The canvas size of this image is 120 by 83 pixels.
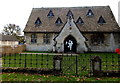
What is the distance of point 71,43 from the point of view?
83.3 ft

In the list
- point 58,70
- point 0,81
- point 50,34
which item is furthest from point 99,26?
point 0,81

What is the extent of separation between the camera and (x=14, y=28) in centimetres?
6550

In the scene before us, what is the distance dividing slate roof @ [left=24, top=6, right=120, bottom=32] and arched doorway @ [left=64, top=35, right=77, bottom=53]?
3.18 meters

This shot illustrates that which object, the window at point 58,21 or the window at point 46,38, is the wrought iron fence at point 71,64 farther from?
the window at point 58,21

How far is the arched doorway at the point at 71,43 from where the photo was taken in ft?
83.8

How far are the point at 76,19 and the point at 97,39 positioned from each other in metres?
6.11

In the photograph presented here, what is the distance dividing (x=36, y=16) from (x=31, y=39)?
5515 mm

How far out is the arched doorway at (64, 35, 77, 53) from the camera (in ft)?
83.8

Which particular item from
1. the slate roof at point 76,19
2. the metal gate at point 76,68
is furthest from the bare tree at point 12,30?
the metal gate at point 76,68

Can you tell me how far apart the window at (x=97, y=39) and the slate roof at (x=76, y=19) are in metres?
0.97

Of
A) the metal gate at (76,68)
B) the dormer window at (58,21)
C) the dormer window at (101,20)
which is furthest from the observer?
the dormer window at (58,21)

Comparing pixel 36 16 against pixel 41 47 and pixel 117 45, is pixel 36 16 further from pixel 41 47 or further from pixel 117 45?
pixel 117 45

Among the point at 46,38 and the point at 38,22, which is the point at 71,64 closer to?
the point at 46,38

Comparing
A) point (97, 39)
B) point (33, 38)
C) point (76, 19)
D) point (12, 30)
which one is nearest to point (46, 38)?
point (33, 38)
